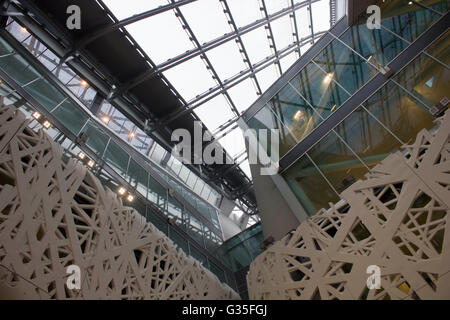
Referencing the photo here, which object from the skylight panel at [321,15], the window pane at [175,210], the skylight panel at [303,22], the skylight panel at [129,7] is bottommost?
the window pane at [175,210]

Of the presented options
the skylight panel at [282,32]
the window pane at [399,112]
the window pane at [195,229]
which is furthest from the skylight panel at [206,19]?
the window pane at [195,229]

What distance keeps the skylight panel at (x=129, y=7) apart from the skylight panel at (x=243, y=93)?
22.3 ft

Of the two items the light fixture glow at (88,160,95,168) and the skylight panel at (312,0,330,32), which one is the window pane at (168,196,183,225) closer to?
the light fixture glow at (88,160,95,168)

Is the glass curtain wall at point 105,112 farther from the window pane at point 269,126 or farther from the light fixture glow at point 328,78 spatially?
the light fixture glow at point 328,78

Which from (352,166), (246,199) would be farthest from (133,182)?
(246,199)

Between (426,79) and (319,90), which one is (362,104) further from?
(319,90)

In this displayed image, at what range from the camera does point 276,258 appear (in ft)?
28.3

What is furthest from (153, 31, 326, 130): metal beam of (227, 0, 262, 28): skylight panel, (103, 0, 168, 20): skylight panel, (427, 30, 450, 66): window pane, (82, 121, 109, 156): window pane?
(427, 30, 450, 66): window pane

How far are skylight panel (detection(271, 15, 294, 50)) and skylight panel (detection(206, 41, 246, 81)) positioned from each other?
121 inches

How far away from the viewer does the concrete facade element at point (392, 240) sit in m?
5.18

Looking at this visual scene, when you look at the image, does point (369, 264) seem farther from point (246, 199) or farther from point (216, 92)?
point (246, 199)

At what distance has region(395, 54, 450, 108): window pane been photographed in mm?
8727

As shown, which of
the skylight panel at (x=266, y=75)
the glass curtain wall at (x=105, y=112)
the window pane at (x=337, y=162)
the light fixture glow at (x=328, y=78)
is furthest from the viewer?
the skylight panel at (x=266, y=75)

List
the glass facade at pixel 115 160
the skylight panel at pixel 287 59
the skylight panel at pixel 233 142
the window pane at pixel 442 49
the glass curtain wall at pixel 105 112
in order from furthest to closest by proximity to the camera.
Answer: the skylight panel at pixel 233 142 < the skylight panel at pixel 287 59 < the glass curtain wall at pixel 105 112 < the window pane at pixel 442 49 < the glass facade at pixel 115 160
